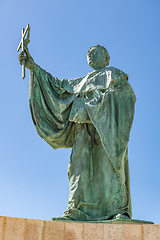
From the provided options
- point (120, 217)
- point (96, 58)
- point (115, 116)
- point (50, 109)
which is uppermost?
point (96, 58)

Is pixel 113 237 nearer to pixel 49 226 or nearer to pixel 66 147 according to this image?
pixel 49 226

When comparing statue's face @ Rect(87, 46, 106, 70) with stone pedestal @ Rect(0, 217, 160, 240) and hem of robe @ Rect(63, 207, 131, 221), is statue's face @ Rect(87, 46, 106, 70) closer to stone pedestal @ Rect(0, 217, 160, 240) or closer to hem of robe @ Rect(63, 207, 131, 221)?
hem of robe @ Rect(63, 207, 131, 221)

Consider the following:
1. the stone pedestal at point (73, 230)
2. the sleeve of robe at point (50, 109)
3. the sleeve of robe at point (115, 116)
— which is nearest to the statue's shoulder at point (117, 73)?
the sleeve of robe at point (115, 116)

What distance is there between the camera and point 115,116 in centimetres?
1113

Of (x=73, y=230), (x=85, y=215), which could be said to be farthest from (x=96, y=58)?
(x=73, y=230)

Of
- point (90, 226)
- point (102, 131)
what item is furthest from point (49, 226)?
point (102, 131)

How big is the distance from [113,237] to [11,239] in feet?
5.77

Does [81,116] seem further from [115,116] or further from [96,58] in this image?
[96,58]

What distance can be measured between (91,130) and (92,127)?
73 mm

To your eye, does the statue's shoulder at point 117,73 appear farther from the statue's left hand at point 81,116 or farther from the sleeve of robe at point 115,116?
the statue's left hand at point 81,116

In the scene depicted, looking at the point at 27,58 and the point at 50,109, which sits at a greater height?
the point at 27,58

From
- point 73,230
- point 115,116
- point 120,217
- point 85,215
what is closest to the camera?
point 73,230

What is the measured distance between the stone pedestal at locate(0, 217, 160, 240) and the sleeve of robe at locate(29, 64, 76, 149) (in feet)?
9.21

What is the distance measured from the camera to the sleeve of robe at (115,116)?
10.8 metres
